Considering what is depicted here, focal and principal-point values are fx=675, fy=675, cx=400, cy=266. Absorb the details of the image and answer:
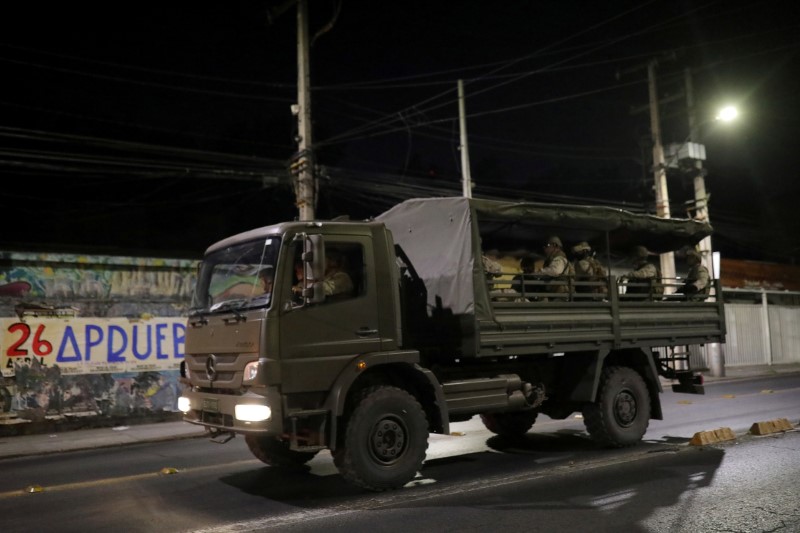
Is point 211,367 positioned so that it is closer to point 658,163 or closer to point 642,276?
point 642,276

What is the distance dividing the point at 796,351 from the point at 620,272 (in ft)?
62.4

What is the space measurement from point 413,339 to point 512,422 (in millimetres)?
2840

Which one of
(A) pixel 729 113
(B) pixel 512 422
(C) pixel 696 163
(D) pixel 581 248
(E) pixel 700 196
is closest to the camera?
(D) pixel 581 248

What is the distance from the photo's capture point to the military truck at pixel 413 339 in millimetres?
6375

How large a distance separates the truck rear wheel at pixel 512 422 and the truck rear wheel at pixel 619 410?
1103 millimetres

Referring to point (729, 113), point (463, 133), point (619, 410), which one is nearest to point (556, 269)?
point (619, 410)

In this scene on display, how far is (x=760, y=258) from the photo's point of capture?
150ft

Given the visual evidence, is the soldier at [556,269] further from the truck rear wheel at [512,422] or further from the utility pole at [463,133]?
the utility pole at [463,133]

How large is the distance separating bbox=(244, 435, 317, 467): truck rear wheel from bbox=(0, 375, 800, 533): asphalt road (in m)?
0.20

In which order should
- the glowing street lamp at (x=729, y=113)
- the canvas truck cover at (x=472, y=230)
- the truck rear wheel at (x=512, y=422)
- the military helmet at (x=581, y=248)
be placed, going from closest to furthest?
the canvas truck cover at (x=472, y=230), the military helmet at (x=581, y=248), the truck rear wheel at (x=512, y=422), the glowing street lamp at (x=729, y=113)

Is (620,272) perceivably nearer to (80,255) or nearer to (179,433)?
(179,433)

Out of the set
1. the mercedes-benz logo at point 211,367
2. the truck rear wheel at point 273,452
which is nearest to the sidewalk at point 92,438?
the truck rear wheel at point 273,452

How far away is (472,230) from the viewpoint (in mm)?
7668

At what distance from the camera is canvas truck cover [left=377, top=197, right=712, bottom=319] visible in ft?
25.1
